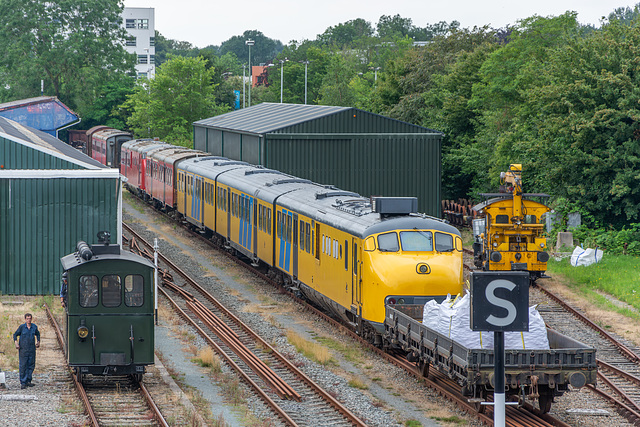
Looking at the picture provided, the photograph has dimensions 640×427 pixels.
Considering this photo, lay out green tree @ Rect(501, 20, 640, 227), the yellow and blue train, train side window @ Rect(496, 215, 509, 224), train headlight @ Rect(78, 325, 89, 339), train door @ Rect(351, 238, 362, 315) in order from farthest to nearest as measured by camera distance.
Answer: green tree @ Rect(501, 20, 640, 227), train side window @ Rect(496, 215, 509, 224), train door @ Rect(351, 238, 362, 315), the yellow and blue train, train headlight @ Rect(78, 325, 89, 339)

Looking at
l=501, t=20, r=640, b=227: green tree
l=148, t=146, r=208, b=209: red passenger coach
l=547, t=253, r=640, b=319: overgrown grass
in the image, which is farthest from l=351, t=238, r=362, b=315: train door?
l=148, t=146, r=208, b=209: red passenger coach

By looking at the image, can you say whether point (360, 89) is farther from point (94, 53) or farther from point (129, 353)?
point (129, 353)

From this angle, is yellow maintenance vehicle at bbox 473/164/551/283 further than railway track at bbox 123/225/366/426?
Yes

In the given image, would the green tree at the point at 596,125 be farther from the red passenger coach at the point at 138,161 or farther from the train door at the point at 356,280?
the red passenger coach at the point at 138,161

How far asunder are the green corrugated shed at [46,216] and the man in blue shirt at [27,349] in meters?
9.37

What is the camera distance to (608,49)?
32031mm

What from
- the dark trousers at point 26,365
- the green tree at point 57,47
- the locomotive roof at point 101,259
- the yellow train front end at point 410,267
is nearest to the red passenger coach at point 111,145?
the green tree at point 57,47

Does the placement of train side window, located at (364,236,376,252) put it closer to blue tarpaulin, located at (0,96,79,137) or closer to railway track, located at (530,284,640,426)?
railway track, located at (530,284,640,426)

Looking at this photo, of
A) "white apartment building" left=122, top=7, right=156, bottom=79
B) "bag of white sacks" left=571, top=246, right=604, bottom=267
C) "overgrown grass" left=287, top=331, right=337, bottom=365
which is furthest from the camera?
"white apartment building" left=122, top=7, right=156, bottom=79

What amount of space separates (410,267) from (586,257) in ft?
44.4

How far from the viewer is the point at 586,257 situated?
2931 centimetres

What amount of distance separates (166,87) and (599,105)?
45.5 meters

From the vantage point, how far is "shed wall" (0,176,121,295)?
24.7 metres

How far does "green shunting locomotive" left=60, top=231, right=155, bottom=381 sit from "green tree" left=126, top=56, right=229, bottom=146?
179ft
